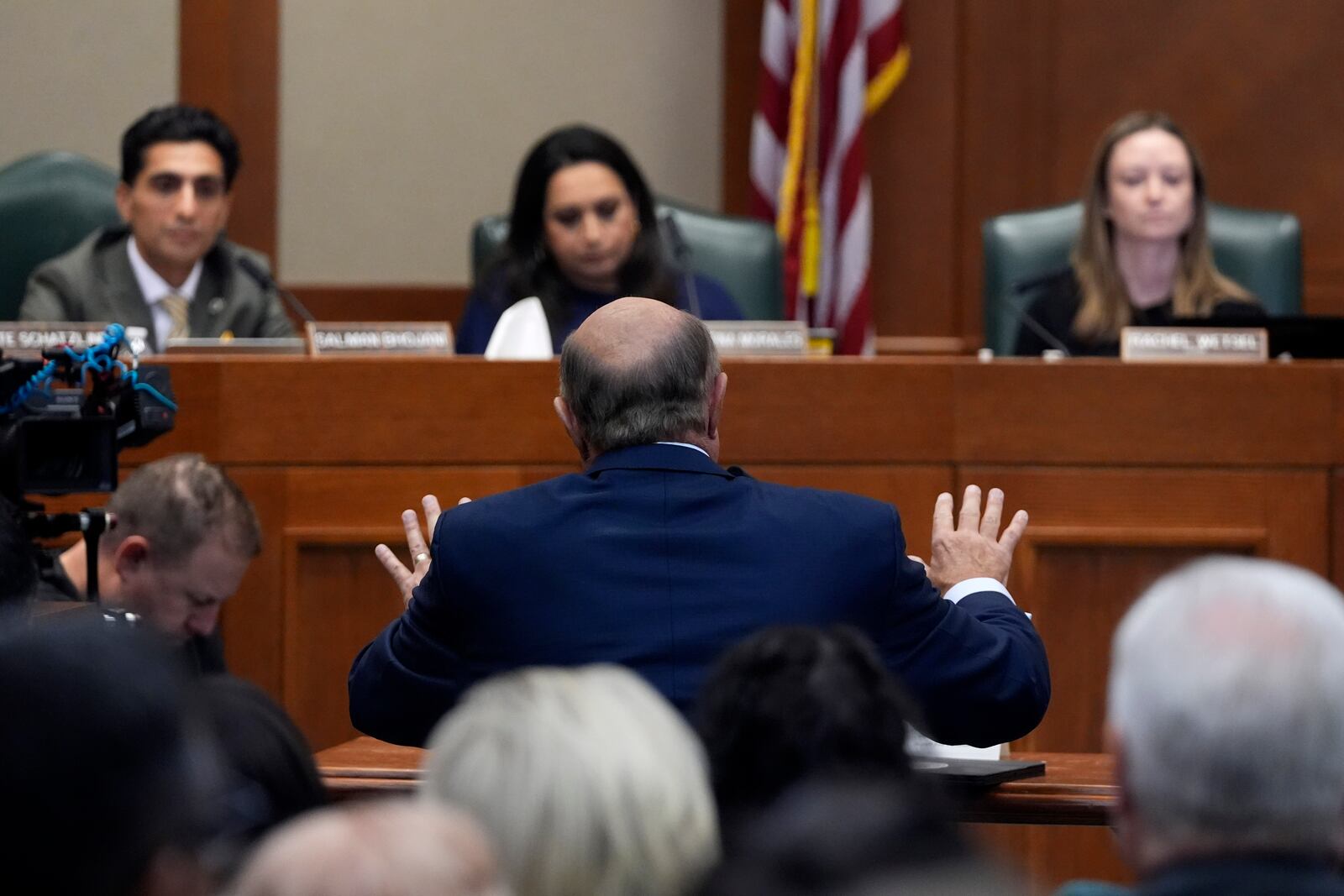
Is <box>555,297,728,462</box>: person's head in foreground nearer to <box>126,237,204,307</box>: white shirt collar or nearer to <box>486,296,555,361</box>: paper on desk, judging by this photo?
<box>486,296,555,361</box>: paper on desk

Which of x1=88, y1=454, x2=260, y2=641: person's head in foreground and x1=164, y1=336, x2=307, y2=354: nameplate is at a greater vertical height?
x1=164, y1=336, x2=307, y2=354: nameplate

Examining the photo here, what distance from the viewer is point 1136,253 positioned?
4645 millimetres

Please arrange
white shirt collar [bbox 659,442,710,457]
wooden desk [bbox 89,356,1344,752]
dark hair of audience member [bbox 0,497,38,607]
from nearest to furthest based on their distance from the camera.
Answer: dark hair of audience member [bbox 0,497,38,607]
white shirt collar [bbox 659,442,710,457]
wooden desk [bbox 89,356,1344,752]

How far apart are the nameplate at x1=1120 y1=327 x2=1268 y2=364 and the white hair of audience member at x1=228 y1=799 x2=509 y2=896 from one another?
277 cm

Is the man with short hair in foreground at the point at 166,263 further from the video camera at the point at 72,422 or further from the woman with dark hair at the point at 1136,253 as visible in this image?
the woman with dark hair at the point at 1136,253

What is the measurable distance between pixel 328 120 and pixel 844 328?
5.29ft

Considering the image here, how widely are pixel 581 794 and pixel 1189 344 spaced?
2730 millimetres

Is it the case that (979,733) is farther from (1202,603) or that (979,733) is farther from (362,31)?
(362,31)

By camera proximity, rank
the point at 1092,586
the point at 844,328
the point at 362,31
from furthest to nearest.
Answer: the point at 362,31 < the point at 844,328 < the point at 1092,586

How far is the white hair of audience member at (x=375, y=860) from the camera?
0.99 metres

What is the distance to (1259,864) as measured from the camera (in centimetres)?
119

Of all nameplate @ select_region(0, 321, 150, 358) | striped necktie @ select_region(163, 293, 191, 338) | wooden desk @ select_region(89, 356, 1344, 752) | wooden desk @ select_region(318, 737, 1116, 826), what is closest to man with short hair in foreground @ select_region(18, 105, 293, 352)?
striped necktie @ select_region(163, 293, 191, 338)

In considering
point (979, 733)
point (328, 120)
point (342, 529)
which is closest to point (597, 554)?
point (979, 733)

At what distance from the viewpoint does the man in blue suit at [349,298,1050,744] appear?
214cm
